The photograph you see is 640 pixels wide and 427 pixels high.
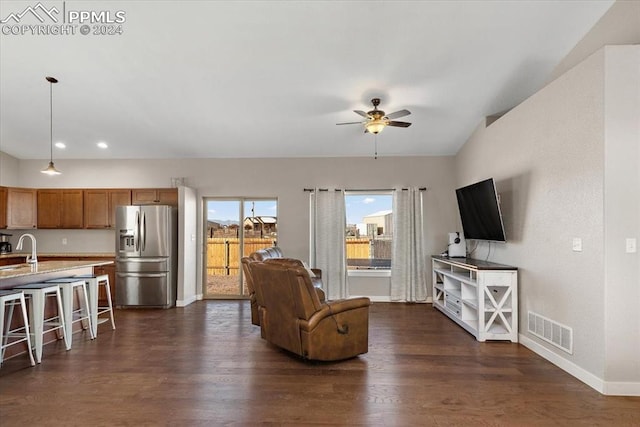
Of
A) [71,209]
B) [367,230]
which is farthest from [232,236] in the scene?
[71,209]

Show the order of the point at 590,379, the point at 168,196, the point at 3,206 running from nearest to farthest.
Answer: the point at 590,379 → the point at 3,206 → the point at 168,196

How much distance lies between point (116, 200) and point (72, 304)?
8.75ft

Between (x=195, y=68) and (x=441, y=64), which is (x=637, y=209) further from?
(x=195, y=68)

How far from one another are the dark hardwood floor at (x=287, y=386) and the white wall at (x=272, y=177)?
2714 millimetres

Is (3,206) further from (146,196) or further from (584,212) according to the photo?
(584,212)

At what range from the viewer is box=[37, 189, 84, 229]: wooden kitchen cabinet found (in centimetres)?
621

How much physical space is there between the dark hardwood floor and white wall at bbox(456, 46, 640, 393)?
364mm

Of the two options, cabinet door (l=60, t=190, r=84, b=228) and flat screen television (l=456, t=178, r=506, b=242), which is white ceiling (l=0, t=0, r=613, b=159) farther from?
flat screen television (l=456, t=178, r=506, b=242)

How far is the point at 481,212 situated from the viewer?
4.53 m

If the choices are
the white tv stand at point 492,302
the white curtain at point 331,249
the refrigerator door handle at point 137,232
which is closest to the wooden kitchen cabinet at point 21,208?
the refrigerator door handle at point 137,232

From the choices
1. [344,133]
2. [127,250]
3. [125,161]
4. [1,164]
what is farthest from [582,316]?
[1,164]

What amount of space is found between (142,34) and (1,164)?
494cm

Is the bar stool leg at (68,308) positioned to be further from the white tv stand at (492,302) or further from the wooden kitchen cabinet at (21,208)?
the white tv stand at (492,302)

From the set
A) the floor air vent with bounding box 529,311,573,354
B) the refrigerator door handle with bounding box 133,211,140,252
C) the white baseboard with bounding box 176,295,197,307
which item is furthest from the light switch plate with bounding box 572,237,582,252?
the refrigerator door handle with bounding box 133,211,140,252
